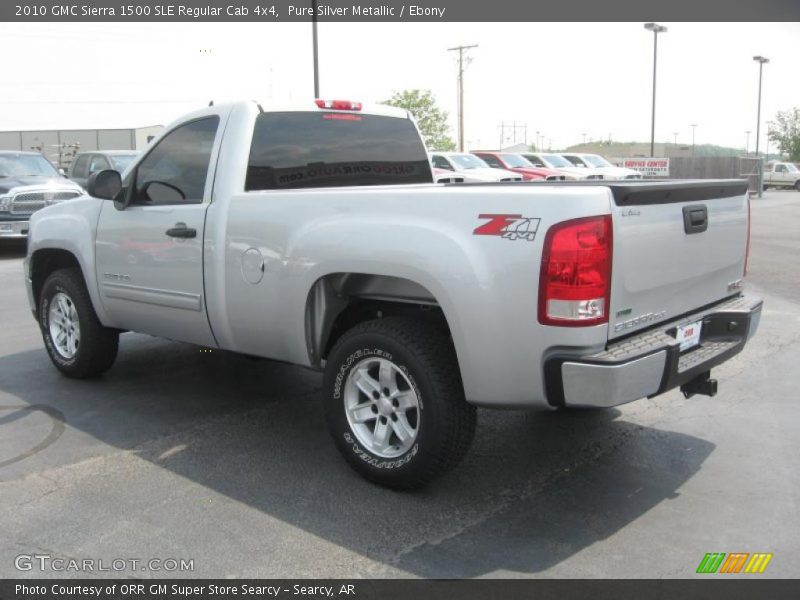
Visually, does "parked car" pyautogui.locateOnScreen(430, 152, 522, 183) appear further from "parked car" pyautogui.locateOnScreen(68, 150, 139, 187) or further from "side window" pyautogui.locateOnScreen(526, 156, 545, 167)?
"parked car" pyautogui.locateOnScreen(68, 150, 139, 187)

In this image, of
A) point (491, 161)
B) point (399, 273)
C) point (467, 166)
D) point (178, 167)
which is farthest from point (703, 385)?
point (491, 161)

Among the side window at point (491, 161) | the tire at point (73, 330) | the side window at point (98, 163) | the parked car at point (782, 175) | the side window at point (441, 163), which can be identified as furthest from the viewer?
the parked car at point (782, 175)

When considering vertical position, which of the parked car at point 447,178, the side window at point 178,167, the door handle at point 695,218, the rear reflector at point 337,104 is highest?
the rear reflector at point 337,104

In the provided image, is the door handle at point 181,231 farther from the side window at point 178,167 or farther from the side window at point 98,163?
the side window at point 98,163

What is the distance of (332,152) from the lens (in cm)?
534

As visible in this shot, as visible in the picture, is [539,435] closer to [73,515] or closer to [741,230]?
[741,230]

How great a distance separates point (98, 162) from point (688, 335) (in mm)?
17881

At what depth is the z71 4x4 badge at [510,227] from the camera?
3.43 meters

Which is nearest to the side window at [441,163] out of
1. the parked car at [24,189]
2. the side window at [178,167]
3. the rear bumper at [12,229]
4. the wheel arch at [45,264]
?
the parked car at [24,189]

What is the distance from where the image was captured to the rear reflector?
213 inches

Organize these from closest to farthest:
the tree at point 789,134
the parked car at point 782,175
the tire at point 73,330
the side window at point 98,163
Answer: the tire at point 73,330, the side window at point 98,163, the parked car at point 782,175, the tree at point 789,134

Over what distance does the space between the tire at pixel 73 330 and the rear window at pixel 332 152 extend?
1942mm

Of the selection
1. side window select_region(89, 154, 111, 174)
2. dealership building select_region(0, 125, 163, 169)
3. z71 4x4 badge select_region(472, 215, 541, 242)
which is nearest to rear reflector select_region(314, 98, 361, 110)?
z71 4x4 badge select_region(472, 215, 541, 242)
